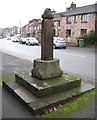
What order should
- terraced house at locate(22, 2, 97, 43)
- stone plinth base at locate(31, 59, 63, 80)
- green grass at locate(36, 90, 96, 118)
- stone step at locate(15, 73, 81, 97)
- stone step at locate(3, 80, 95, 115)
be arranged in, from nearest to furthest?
green grass at locate(36, 90, 96, 118)
stone step at locate(3, 80, 95, 115)
stone step at locate(15, 73, 81, 97)
stone plinth base at locate(31, 59, 63, 80)
terraced house at locate(22, 2, 97, 43)

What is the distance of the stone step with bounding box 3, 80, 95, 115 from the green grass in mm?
146

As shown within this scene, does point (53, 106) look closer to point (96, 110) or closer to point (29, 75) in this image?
point (96, 110)

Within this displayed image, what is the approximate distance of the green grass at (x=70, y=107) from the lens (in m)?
4.80

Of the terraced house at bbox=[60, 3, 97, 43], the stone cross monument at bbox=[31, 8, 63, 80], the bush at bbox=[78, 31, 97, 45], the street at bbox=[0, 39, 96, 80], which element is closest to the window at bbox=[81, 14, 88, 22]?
the terraced house at bbox=[60, 3, 97, 43]

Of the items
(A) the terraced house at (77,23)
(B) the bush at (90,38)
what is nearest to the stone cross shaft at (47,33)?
(B) the bush at (90,38)

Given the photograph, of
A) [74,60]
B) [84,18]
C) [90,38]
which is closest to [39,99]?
[74,60]

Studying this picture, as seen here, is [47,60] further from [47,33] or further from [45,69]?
[47,33]

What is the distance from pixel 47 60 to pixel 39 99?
1519 millimetres

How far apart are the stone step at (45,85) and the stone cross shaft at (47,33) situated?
0.86 metres

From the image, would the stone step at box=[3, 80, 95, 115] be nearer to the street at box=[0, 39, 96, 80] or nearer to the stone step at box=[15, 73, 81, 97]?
the stone step at box=[15, 73, 81, 97]

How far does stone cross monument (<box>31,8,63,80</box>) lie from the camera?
6.30 meters

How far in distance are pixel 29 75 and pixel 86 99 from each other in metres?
2.10

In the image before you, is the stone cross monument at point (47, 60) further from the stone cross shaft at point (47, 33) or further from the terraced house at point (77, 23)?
the terraced house at point (77, 23)

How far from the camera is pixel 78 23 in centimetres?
3631
